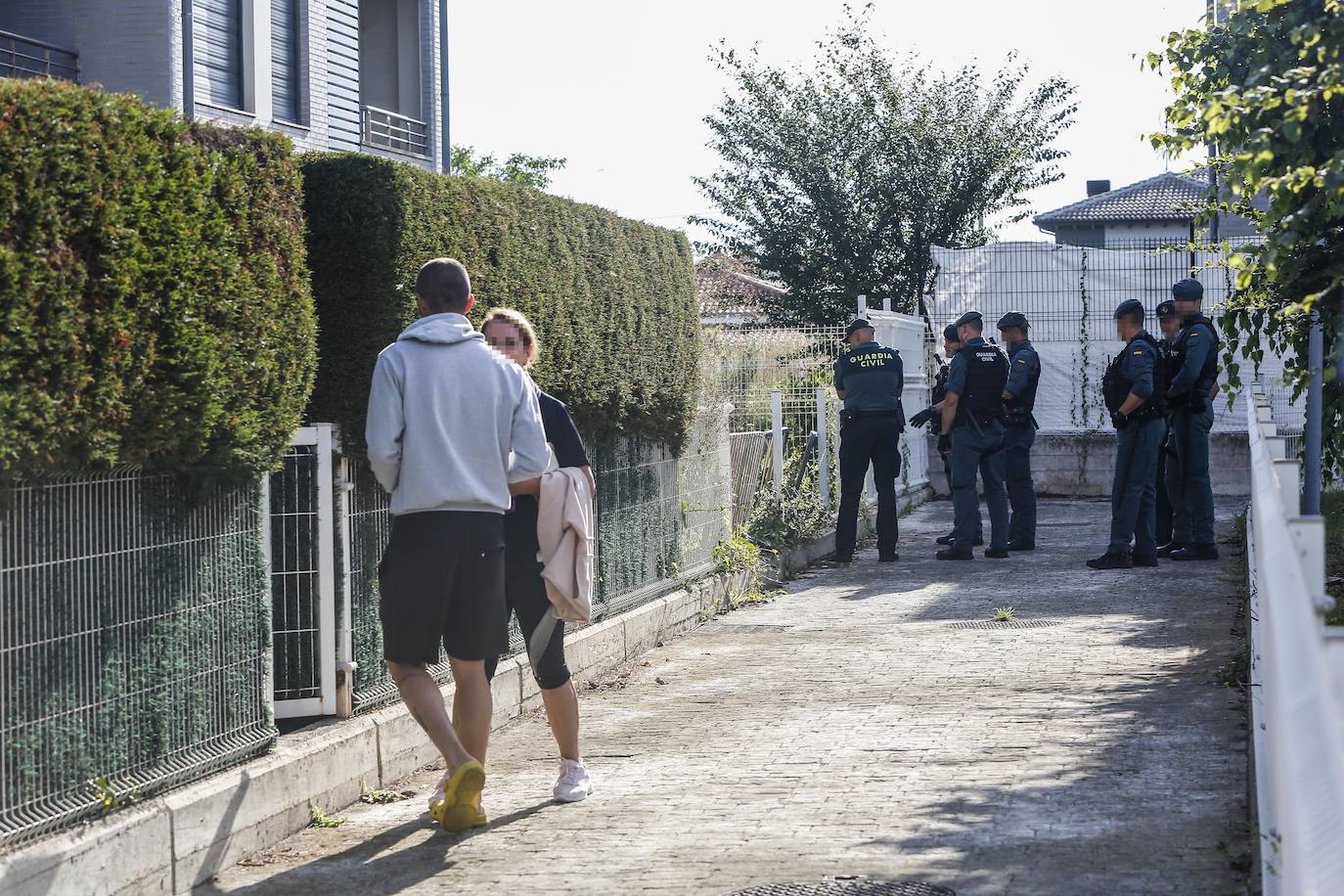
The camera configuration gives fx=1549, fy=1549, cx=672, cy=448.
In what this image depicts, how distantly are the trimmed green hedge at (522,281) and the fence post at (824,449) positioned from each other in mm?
3598

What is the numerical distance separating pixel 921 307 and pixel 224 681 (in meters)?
18.7

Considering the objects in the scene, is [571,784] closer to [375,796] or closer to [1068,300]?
[375,796]

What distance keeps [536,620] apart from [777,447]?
25.4 feet

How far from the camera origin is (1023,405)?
551 inches

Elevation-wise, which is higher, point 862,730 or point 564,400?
point 564,400

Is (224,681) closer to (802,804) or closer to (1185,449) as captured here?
(802,804)

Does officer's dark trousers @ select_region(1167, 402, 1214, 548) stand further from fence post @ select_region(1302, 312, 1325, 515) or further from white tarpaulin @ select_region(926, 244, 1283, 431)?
white tarpaulin @ select_region(926, 244, 1283, 431)

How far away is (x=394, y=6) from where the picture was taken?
2147 centimetres

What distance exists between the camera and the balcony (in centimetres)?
1511

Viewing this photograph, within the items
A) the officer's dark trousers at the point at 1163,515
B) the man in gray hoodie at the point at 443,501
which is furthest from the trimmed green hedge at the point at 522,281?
the officer's dark trousers at the point at 1163,515

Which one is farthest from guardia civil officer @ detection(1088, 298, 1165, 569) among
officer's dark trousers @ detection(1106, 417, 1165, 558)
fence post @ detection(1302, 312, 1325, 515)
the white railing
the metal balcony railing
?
the metal balcony railing

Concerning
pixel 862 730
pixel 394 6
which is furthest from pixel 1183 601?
pixel 394 6

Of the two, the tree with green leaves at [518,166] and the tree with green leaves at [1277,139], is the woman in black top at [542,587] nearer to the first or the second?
the tree with green leaves at [1277,139]

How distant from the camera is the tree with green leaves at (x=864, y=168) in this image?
29703 mm
